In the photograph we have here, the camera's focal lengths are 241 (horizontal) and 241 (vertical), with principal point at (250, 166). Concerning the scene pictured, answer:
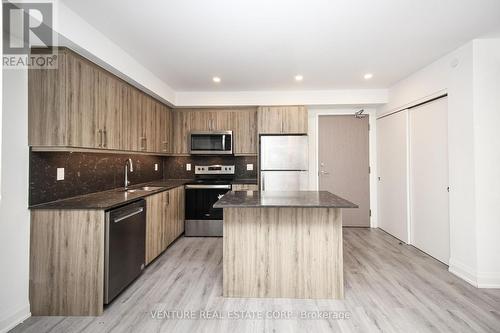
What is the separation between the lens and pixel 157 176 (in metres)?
4.42

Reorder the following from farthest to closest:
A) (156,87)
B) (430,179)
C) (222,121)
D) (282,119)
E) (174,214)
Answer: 1. (222,121)
2. (282,119)
3. (174,214)
4. (156,87)
5. (430,179)

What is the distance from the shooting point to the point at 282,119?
4.21 m

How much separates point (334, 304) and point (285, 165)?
234 cm

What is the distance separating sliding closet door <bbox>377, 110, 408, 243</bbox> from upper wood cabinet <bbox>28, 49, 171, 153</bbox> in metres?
3.97

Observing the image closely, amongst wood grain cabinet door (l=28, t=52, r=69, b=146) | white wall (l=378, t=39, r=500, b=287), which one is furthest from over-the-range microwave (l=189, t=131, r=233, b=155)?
white wall (l=378, t=39, r=500, b=287)

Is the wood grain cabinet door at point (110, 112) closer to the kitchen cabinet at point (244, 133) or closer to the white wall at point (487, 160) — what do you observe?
the kitchen cabinet at point (244, 133)

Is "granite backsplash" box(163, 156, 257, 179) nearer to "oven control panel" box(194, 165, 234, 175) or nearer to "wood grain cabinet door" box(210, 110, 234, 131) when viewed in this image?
"oven control panel" box(194, 165, 234, 175)

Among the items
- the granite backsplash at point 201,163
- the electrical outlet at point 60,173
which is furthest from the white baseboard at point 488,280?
the electrical outlet at point 60,173

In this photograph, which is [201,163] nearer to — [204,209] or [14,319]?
[204,209]

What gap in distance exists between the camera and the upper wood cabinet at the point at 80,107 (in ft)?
6.72

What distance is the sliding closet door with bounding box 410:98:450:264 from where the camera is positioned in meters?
3.00

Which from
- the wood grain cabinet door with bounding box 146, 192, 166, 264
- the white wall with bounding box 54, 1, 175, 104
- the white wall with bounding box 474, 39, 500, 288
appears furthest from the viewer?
the wood grain cabinet door with bounding box 146, 192, 166, 264

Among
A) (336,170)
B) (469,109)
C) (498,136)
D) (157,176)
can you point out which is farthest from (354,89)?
(157,176)

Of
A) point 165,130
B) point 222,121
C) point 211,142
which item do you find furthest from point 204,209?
point 222,121
